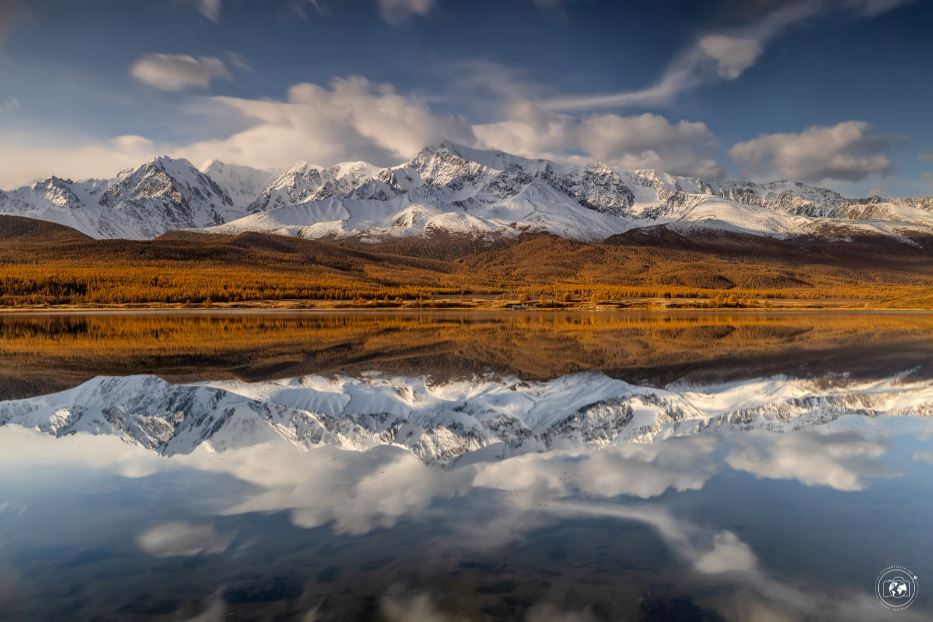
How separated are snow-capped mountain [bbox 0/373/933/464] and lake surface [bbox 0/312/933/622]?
0.12 meters

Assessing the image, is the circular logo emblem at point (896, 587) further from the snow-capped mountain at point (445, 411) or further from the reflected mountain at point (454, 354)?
the reflected mountain at point (454, 354)

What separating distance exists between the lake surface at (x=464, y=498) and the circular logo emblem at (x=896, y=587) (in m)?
0.06

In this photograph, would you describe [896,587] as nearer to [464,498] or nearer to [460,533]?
[460,533]

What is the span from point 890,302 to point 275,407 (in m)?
136

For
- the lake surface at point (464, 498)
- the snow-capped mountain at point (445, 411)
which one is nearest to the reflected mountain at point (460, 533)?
the lake surface at point (464, 498)

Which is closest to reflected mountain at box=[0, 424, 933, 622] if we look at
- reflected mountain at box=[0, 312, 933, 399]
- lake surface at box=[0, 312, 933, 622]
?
lake surface at box=[0, 312, 933, 622]

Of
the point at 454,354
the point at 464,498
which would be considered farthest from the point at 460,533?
the point at 454,354

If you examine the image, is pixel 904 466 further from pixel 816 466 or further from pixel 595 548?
pixel 595 548

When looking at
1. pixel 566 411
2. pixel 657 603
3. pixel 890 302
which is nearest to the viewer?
pixel 657 603

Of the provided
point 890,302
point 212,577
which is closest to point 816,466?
point 212,577

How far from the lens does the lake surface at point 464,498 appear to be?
782 cm

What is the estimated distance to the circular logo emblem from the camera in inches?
303

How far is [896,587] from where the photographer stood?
8.03 metres

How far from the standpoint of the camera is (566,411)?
1950cm
